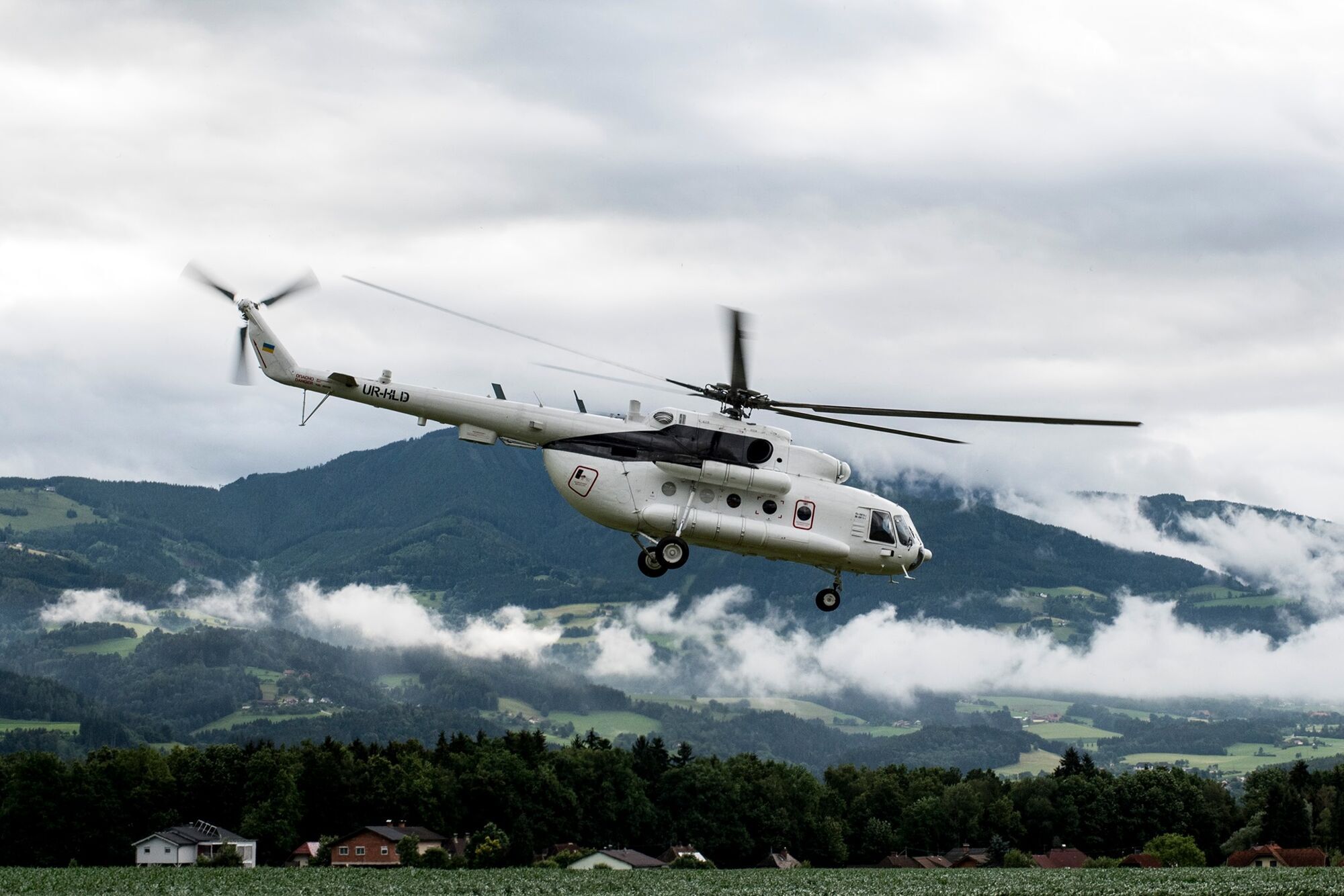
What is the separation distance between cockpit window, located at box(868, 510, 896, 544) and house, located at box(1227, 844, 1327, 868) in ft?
341

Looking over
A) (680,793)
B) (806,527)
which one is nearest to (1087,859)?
(680,793)

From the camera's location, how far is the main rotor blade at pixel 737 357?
47781 mm

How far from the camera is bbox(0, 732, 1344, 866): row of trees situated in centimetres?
14912

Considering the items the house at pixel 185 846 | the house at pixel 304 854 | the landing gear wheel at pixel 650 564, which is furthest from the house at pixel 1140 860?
the landing gear wheel at pixel 650 564

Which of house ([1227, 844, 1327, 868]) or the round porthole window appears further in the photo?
house ([1227, 844, 1327, 868])

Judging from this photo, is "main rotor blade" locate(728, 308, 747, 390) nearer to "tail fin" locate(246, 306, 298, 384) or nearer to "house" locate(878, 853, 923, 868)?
"tail fin" locate(246, 306, 298, 384)

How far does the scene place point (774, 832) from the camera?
558 feet

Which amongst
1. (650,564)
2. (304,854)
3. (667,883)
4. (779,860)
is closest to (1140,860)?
(779,860)

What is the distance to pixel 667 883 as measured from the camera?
9050 cm

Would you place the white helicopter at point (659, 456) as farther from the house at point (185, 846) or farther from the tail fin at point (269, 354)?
the house at point (185, 846)

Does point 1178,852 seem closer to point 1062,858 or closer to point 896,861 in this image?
point 1062,858

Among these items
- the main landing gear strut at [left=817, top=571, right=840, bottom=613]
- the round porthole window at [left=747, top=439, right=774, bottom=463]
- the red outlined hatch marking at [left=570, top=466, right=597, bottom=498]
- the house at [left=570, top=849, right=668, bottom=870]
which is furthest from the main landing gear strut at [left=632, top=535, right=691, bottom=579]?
the house at [left=570, top=849, right=668, bottom=870]

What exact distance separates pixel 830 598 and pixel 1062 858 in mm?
124627

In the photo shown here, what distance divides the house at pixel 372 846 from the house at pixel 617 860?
1397 centimetres
